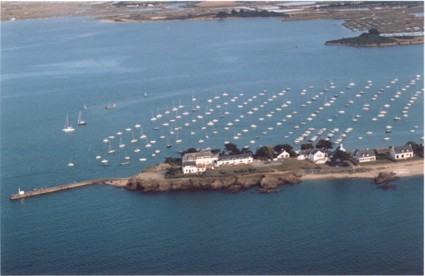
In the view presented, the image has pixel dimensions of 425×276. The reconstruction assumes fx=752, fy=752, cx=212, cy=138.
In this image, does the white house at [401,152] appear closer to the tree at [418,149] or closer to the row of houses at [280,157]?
the row of houses at [280,157]

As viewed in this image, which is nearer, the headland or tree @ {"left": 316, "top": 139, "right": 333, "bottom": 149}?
the headland

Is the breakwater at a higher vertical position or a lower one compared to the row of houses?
lower

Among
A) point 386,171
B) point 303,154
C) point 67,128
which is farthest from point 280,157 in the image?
point 67,128

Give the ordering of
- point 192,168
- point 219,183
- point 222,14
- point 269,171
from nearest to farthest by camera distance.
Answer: point 219,183 < point 269,171 < point 192,168 < point 222,14

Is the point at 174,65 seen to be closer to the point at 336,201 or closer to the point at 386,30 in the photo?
the point at 386,30

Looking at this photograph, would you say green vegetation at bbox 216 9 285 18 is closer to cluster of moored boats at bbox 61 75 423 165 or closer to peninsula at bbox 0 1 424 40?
peninsula at bbox 0 1 424 40

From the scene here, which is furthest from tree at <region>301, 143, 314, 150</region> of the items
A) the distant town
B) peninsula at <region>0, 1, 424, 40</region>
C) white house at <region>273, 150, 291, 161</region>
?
peninsula at <region>0, 1, 424, 40</region>

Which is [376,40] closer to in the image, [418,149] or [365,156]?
[418,149]

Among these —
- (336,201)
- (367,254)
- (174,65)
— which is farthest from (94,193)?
(174,65)

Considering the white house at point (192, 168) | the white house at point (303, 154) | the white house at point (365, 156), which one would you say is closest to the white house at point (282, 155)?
the white house at point (303, 154)
